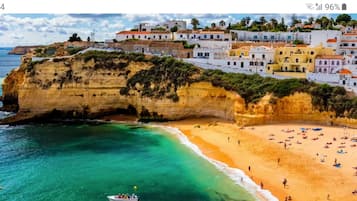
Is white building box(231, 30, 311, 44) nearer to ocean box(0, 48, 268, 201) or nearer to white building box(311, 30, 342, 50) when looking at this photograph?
white building box(311, 30, 342, 50)

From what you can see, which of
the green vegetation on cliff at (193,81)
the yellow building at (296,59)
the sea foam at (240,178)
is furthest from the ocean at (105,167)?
the yellow building at (296,59)

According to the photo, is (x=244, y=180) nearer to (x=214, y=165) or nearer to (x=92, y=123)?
(x=214, y=165)

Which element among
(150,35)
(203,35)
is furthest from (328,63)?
(150,35)

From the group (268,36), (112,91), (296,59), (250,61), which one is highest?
(268,36)

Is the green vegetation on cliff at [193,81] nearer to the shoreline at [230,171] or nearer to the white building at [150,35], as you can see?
the shoreline at [230,171]

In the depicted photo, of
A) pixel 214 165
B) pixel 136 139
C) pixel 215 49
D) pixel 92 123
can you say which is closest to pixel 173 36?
pixel 215 49

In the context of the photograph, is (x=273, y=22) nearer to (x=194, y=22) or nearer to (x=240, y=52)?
(x=194, y=22)

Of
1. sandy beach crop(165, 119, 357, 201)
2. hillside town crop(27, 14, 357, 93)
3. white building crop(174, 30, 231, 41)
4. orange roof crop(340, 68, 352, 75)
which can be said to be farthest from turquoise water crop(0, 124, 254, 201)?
white building crop(174, 30, 231, 41)
